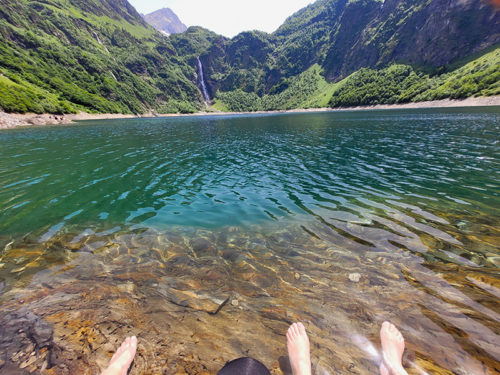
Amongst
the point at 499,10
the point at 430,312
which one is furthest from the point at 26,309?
the point at 499,10

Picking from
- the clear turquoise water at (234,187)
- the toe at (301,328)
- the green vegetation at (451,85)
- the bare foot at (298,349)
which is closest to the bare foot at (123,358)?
the bare foot at (298,349)

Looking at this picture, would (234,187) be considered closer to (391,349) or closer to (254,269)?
(254,269)

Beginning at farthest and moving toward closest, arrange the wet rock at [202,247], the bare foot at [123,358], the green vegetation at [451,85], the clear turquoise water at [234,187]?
1. the green vegetation at [451,85]
2. the clear turquoise water at [234,187]
3. the wet rock at [202,247]
4. the bare foot at [123,358]

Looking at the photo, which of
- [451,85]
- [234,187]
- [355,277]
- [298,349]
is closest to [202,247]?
[298,349]

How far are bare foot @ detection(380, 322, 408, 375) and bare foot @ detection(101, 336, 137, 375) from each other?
4.81 metres

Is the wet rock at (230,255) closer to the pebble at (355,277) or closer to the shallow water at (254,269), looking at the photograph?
the shallow water at (254,269)

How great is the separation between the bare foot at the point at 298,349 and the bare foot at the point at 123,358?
3.16 meters

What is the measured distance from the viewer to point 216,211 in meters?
12.3

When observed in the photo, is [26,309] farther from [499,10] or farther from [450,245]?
[499,10]

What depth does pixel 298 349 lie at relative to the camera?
14.9 ft

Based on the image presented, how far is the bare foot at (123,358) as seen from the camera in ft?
13.4

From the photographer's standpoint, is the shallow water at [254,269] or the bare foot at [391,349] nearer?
the bare foot at [391,349]

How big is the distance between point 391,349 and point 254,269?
4200 millimetres

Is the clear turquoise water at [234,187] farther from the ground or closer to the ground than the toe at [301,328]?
closer to the ground
